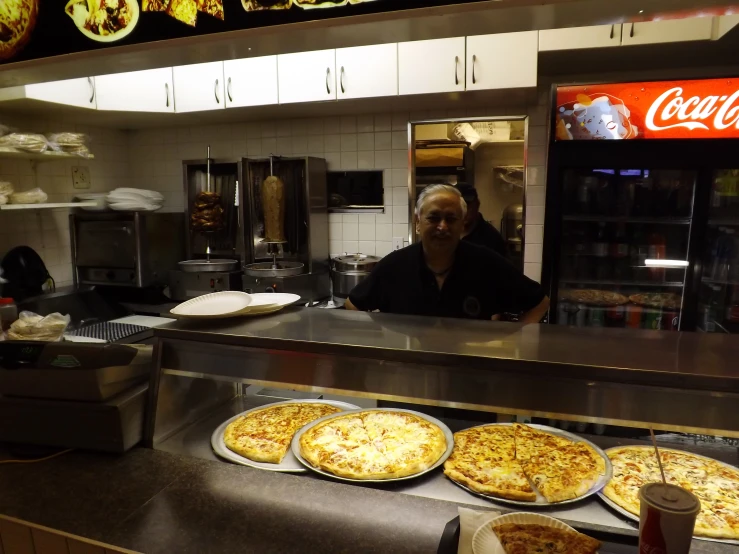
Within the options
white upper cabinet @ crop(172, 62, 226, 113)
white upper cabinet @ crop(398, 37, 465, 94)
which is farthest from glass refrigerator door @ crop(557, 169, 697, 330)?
white upper cabinet @ crop(172, 62, 226, 113)

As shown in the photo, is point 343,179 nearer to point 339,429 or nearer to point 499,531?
point 339,429

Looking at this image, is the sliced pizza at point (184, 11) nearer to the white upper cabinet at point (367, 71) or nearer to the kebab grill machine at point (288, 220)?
the white upper cabinet at point (367, 71)

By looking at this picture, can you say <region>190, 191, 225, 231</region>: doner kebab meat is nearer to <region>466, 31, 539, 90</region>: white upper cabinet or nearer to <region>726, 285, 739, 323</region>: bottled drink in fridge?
<region>466, 31, 539, 90</region>: white upper cabinet

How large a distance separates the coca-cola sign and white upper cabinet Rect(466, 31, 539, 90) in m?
0.27

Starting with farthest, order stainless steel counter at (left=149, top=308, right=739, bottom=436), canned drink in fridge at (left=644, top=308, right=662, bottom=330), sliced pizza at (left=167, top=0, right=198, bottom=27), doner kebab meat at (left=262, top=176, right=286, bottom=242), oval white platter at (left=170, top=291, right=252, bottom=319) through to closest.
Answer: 1. doner kebab meat at (left=262, top=176, right=286, bottom=242)
2. canned drink in fridge at (left=644, top=308, right=662, bottom=330)
3. oval white platter at (left=170, top=291, right=252, bottom=319)
4. sliced pizza at (left=167, top=0, right=198, bottom=27)
5. stainless steel counter at (left=149, top=308, right=739, bottom=436)

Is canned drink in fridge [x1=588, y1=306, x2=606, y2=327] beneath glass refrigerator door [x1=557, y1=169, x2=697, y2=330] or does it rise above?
beneath

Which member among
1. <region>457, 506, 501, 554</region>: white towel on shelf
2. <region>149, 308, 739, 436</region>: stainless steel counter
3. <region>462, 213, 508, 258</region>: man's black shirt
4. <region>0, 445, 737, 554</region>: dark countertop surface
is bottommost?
<region>0, 445, 737, 554</region>: dark countertop surface

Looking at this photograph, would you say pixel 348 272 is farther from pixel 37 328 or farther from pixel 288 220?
pixel 37 328

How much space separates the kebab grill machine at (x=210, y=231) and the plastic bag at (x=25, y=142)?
113 cm

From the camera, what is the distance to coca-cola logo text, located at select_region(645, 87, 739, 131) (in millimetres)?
3049

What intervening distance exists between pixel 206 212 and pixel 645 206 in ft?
11.1

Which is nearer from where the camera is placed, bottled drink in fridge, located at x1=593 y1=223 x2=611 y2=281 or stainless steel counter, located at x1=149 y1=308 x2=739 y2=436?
stainless steel counter, located at x1=149 y1=308 x2=739 y2=436

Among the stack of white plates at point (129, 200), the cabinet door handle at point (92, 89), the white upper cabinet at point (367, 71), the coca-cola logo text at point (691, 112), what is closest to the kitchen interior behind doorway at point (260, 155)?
the cabinet door handle at point (92, 89)

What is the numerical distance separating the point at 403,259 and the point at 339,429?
1.20m
